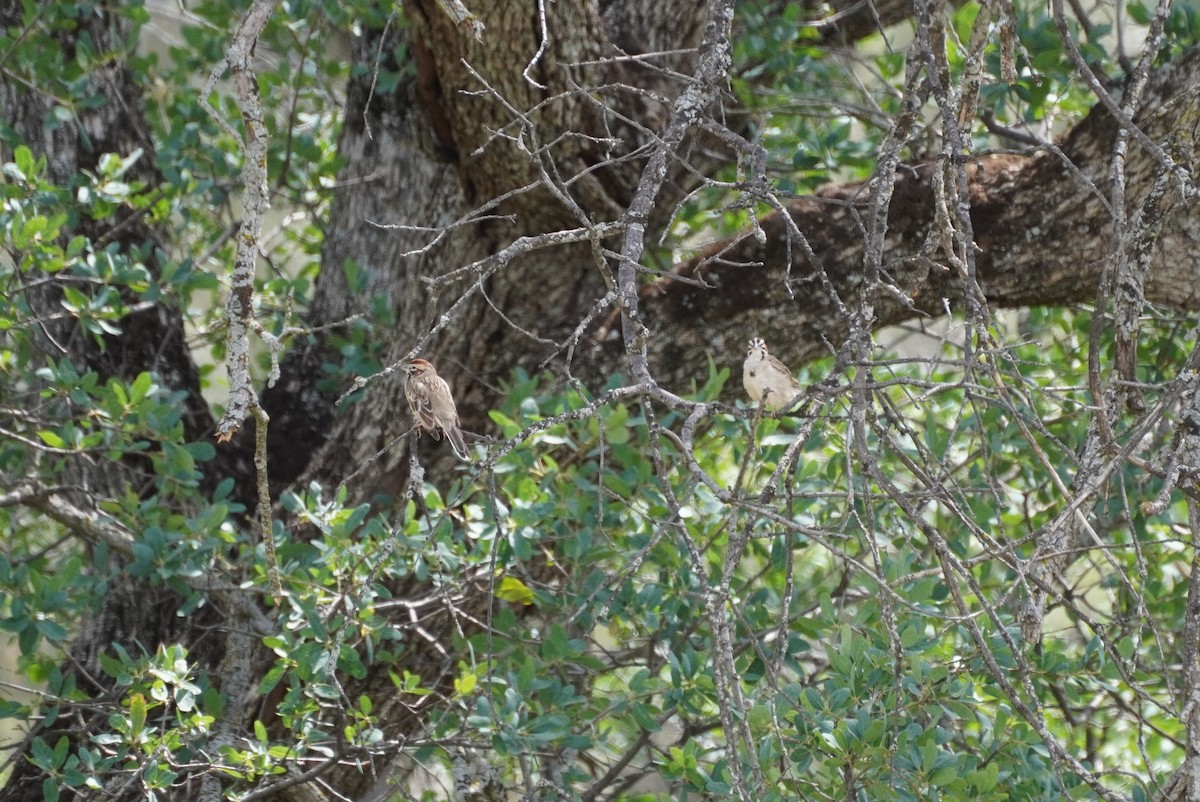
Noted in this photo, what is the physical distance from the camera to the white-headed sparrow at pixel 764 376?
3109 millimetres

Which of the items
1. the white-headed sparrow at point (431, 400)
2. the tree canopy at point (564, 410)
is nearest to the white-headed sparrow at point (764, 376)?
the tree canopy at point (564, 410)

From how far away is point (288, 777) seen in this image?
2.97 meters

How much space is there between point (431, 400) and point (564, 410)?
33 cm

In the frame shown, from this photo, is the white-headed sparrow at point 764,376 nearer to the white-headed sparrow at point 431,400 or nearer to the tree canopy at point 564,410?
the tree canopy at point 564,410

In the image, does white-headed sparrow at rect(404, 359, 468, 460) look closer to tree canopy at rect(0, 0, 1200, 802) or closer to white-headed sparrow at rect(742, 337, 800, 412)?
tree canopy at rect(0, 0, 1200, 802)

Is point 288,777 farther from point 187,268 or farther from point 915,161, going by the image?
point 915,161

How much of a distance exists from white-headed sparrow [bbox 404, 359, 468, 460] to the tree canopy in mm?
138

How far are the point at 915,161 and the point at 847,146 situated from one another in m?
0.53

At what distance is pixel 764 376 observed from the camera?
318 centimetres

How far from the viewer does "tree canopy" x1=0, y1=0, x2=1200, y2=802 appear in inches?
98.5

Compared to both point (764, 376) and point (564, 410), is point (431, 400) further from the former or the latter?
point (764, 376)

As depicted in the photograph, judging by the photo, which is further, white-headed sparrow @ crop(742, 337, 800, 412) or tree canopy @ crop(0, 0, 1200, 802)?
white-headed sparrow @ crop(742, 337, 800, 412)

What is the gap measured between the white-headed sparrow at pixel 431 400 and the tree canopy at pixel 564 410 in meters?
0.14

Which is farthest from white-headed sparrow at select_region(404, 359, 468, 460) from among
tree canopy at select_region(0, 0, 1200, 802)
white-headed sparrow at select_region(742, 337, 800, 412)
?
white-headed sparrow at select_region(742, 337, 800, 412)
